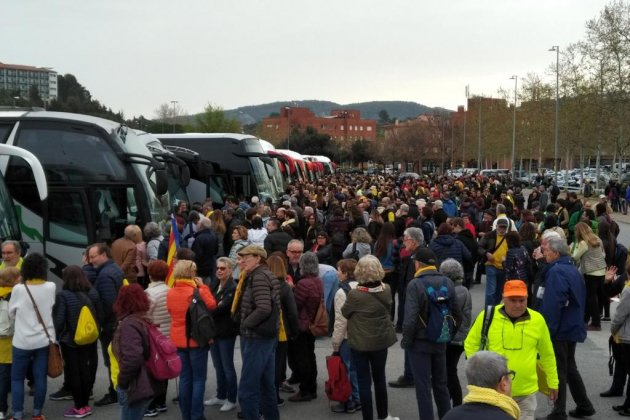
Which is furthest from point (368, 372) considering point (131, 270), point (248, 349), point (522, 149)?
point (522, 149)

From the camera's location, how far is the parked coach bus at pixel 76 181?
12.2 metres

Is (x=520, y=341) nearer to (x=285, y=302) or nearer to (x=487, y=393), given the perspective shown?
(x=487, y=393)

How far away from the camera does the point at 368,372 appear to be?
275 inches

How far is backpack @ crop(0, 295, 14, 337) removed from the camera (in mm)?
7113

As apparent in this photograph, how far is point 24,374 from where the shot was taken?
23.4 ft

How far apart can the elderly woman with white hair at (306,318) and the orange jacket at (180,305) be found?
3.85 ft

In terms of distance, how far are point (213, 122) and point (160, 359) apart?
80.8 m

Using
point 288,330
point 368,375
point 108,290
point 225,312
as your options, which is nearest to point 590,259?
point 368,375

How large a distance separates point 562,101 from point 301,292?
55.6 meters

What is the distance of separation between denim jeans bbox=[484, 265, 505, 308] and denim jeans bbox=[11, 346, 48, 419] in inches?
263

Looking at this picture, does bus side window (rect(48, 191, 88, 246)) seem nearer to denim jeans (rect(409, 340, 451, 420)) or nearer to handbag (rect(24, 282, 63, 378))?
handbag (rect(24, 282, 63, 378))

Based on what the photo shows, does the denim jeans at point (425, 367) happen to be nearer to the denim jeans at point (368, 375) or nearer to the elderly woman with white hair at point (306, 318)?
the denim jeans at point (368, 375)

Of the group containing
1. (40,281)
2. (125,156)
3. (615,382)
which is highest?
(125,156)

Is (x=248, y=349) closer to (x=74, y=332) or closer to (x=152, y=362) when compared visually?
(x=152, y=362)
